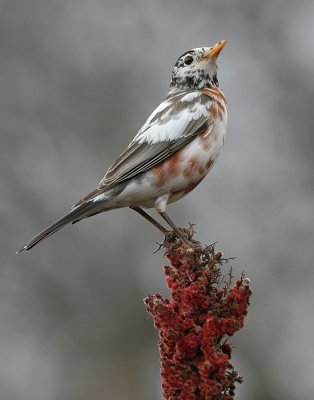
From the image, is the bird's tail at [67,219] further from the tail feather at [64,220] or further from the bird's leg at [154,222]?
the bird's leg at [154,222]

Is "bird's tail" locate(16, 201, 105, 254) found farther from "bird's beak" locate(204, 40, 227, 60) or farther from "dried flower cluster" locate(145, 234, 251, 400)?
"bird's beak" locate(204, 40, 227, 60)

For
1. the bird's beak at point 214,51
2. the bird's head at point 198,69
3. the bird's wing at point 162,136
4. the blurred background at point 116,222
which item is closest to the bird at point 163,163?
the bird's wing at point 162,136

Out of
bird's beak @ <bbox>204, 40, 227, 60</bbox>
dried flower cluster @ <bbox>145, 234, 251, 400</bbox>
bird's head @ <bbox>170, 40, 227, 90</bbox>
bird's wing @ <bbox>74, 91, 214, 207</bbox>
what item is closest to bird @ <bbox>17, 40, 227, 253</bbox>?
bird's wing @ <bbox>74, 91, 214, 207</bbox>

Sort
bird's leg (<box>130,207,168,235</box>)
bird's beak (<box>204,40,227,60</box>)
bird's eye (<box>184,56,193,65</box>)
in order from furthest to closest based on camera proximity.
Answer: bird's eye (<box>184,56,193,65</box>) < bird's beak (<box>204,40,227,60</box>) < bird's leg (<box>130,207,168,235</box>)

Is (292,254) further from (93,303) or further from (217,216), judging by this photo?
(93,303)

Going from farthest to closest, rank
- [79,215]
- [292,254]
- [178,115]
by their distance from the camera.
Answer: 1. [292,254]
2. [178,115]
3. [79,215]

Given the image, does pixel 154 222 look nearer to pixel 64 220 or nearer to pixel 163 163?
pixel 163 163

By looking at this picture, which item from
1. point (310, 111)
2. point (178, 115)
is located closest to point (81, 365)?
point (310, 111)
